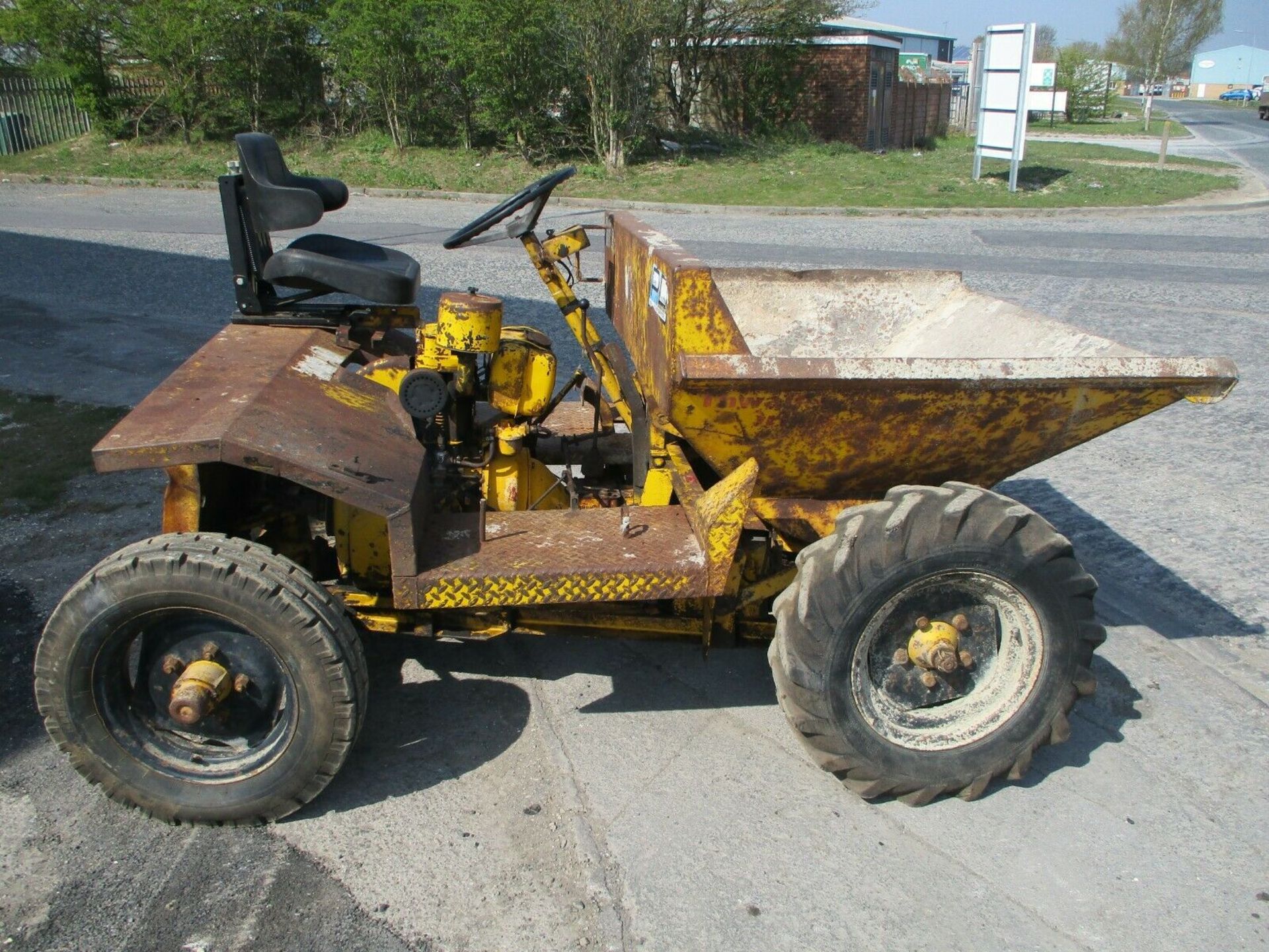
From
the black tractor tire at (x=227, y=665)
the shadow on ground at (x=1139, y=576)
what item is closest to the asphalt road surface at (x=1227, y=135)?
the shadow on ground at (x=1139, y=576)

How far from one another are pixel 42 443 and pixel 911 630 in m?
5.13

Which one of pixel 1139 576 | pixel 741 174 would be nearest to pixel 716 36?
pixel 741 174

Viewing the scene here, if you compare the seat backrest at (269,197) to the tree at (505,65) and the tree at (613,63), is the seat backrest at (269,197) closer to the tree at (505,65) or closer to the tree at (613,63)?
the tree at (613,63)

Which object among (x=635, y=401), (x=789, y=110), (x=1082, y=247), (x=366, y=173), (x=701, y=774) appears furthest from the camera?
(x=789, y=110)

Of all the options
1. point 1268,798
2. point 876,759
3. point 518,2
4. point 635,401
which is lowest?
point 1268,798

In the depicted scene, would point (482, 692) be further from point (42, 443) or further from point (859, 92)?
point (859, 92)

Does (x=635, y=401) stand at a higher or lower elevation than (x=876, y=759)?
higher

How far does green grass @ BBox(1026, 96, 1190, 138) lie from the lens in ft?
118

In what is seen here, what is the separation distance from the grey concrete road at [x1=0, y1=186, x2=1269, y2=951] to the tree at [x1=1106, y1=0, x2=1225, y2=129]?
56.5 m

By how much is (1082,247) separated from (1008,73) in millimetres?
5891

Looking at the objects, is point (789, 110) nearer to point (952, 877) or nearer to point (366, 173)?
point (366, 173)

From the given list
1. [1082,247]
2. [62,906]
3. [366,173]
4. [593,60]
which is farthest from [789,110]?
[62,906]

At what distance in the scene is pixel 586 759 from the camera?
11.2ft

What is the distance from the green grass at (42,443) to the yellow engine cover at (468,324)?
2.84 metres
